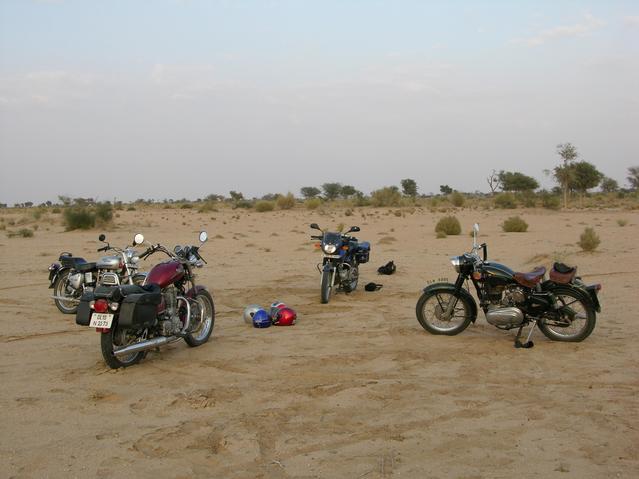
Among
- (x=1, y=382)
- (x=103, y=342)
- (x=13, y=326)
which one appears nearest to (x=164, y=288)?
(x=103, y=342)

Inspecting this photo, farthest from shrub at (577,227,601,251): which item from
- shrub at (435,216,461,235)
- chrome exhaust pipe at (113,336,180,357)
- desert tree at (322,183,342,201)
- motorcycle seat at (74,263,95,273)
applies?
desert tree at (322,183,342,201)

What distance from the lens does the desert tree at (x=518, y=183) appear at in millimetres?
63094

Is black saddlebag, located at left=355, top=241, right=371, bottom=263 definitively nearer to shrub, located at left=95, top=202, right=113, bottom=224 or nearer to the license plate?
the license plate

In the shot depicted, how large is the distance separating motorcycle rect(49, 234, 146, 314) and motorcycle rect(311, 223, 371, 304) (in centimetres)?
294

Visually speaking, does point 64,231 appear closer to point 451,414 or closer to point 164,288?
point 164,288

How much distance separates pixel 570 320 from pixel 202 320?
13.5 feet

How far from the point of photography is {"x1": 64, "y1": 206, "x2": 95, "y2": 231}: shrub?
2766 centimetres

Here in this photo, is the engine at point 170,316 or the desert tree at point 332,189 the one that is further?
the desert tree at point 332,189

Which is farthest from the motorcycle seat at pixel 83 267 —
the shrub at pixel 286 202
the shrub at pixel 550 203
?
the shrub at pixel 286 202

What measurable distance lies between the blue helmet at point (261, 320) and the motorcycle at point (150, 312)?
0.90 metres

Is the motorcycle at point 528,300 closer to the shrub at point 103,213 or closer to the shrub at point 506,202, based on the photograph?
the shrub at point 103,213

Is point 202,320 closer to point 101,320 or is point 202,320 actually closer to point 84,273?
point 101,320

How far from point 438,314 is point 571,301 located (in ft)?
4.96

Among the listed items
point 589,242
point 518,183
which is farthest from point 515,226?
point 518,183
